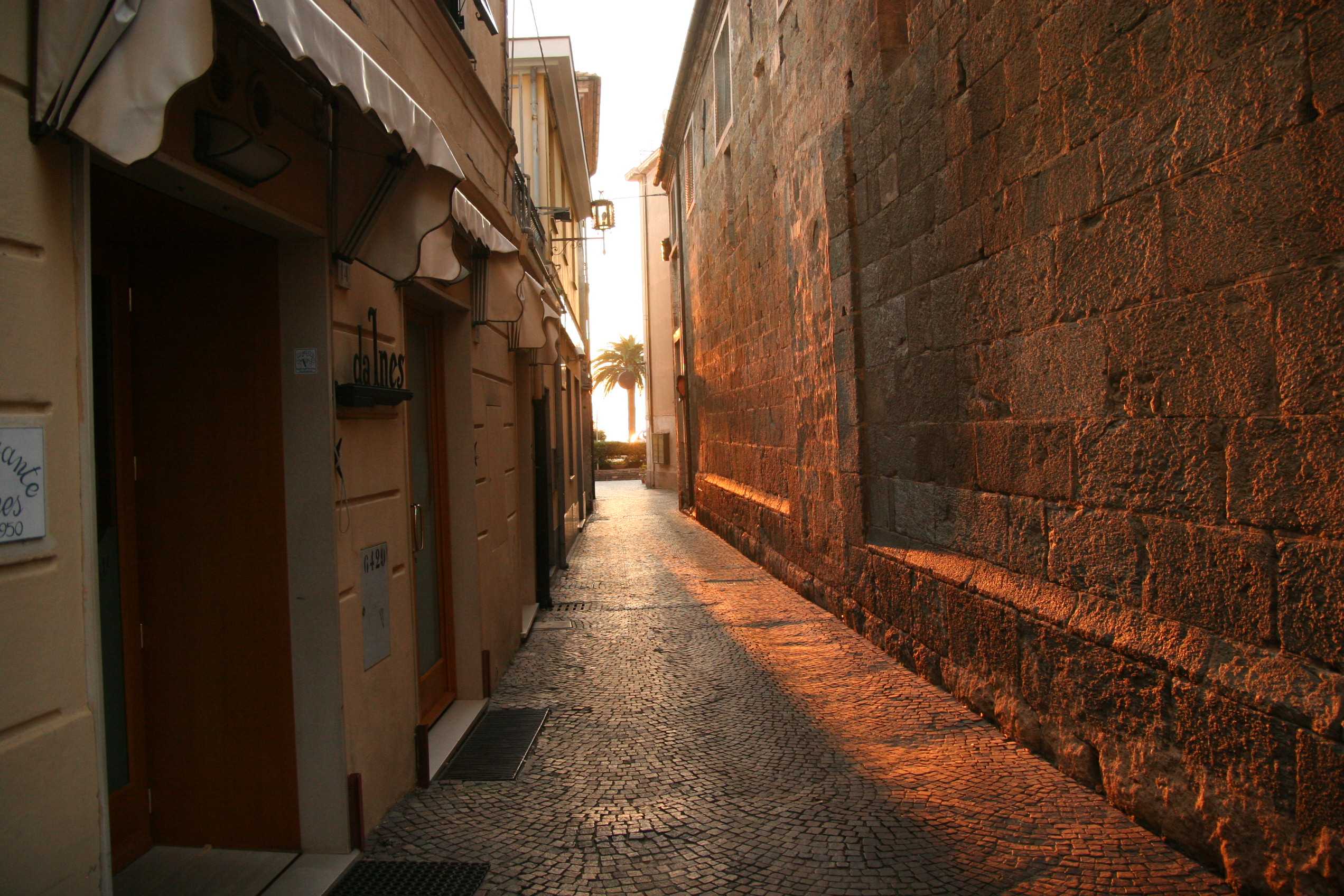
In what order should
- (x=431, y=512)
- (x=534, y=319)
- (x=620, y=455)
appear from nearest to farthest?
1. (x=431, y=512)
2. (x=534, y=319)
3. (x=620, y=455)

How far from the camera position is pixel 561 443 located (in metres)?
11.6

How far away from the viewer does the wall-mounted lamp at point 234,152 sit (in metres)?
2.39

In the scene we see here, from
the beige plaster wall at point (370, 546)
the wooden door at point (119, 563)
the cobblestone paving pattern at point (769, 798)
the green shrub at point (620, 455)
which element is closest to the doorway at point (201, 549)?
the wooden door at point (119, 563)

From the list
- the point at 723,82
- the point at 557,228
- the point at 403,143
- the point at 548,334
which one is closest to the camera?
the point at 403,143

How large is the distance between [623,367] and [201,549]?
44844mm

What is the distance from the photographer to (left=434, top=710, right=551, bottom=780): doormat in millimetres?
4020

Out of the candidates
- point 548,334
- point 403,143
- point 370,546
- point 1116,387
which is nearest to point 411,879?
point 370,546

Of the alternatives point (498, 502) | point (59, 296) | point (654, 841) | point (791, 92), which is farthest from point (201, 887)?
point (791, 92)

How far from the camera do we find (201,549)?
3.10 m

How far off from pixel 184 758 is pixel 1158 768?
3.44 meters

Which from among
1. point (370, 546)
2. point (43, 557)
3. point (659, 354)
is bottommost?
point (370, 546)

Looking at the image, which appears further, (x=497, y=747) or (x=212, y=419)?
(x=497, y=747)

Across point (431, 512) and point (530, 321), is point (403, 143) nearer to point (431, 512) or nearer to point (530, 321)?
point (431, 512)

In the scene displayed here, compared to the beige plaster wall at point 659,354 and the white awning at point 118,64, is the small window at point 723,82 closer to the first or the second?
the white awning at point 118,64
